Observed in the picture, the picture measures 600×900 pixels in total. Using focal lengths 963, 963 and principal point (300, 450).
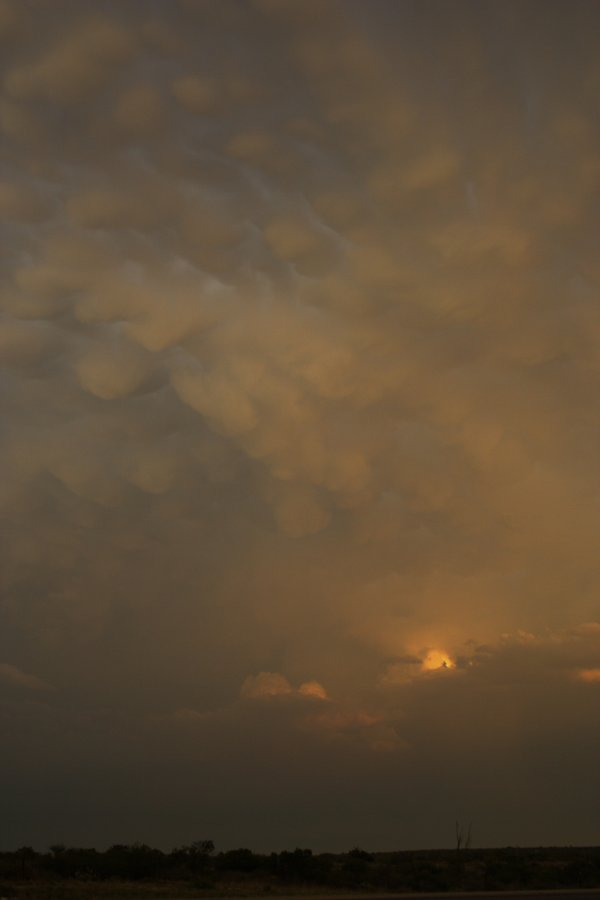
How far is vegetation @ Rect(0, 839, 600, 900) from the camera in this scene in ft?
202

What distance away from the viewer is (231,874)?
241 ft

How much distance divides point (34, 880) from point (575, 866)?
1708 inches

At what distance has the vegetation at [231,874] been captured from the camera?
61.5m

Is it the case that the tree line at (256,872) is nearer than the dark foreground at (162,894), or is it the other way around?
the dark foreground at (162,894)

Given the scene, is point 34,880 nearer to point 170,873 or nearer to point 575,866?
point 170,873

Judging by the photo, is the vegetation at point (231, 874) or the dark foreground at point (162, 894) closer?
the dark foreground at point (162, 894)

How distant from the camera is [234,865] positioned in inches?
3039

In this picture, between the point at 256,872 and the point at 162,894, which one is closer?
the point at 162,894

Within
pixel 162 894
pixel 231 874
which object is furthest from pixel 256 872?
pixel 162 894

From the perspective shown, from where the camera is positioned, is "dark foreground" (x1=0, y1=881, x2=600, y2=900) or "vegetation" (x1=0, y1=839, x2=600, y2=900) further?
"vegetation" (x1=0, y1=839, x2=600, y2=900)

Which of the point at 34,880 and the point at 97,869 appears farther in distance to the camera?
the point at 97,869

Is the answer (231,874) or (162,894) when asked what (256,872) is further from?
(162,894)

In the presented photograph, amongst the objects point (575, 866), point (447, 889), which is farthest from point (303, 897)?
point (575, 866)

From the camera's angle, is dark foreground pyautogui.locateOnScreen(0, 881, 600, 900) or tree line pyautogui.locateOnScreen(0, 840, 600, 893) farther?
tree line pyautogui.locateOnScreen(0, 840, 600, 893)
